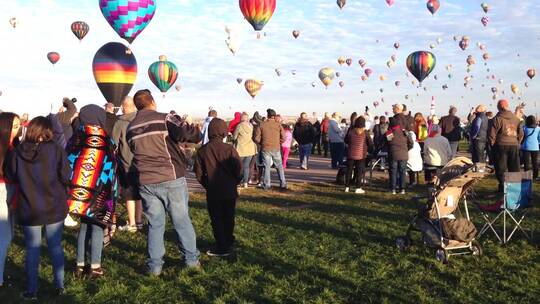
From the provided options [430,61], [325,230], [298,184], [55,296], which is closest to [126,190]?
[55,296]

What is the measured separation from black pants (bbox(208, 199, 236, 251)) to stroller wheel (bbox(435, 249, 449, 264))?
261 cm

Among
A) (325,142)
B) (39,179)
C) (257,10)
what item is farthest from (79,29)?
(39,179)

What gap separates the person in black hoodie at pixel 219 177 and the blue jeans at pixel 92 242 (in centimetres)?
149

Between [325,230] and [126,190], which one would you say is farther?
[325,230]

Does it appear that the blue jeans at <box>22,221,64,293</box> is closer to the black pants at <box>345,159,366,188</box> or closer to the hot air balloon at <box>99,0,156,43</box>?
the black pants at <box>345,159,366,188</box>

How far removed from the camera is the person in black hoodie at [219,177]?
21.7 ft

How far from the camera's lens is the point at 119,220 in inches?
348

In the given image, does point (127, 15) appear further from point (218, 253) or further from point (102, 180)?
point (102, 180)

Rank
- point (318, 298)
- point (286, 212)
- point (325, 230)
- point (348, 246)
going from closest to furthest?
point (318, 298) → point (348, 246) → point (325, 230) → point (286, 212)

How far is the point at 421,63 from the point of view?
2764cm

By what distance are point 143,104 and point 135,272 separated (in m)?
1.97

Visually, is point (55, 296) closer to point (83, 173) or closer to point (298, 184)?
point (83, 173)

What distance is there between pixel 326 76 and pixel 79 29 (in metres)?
21.9

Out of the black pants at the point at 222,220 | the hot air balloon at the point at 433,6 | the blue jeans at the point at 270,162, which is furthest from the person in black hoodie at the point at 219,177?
the hot air balloon at the point at 433,6
